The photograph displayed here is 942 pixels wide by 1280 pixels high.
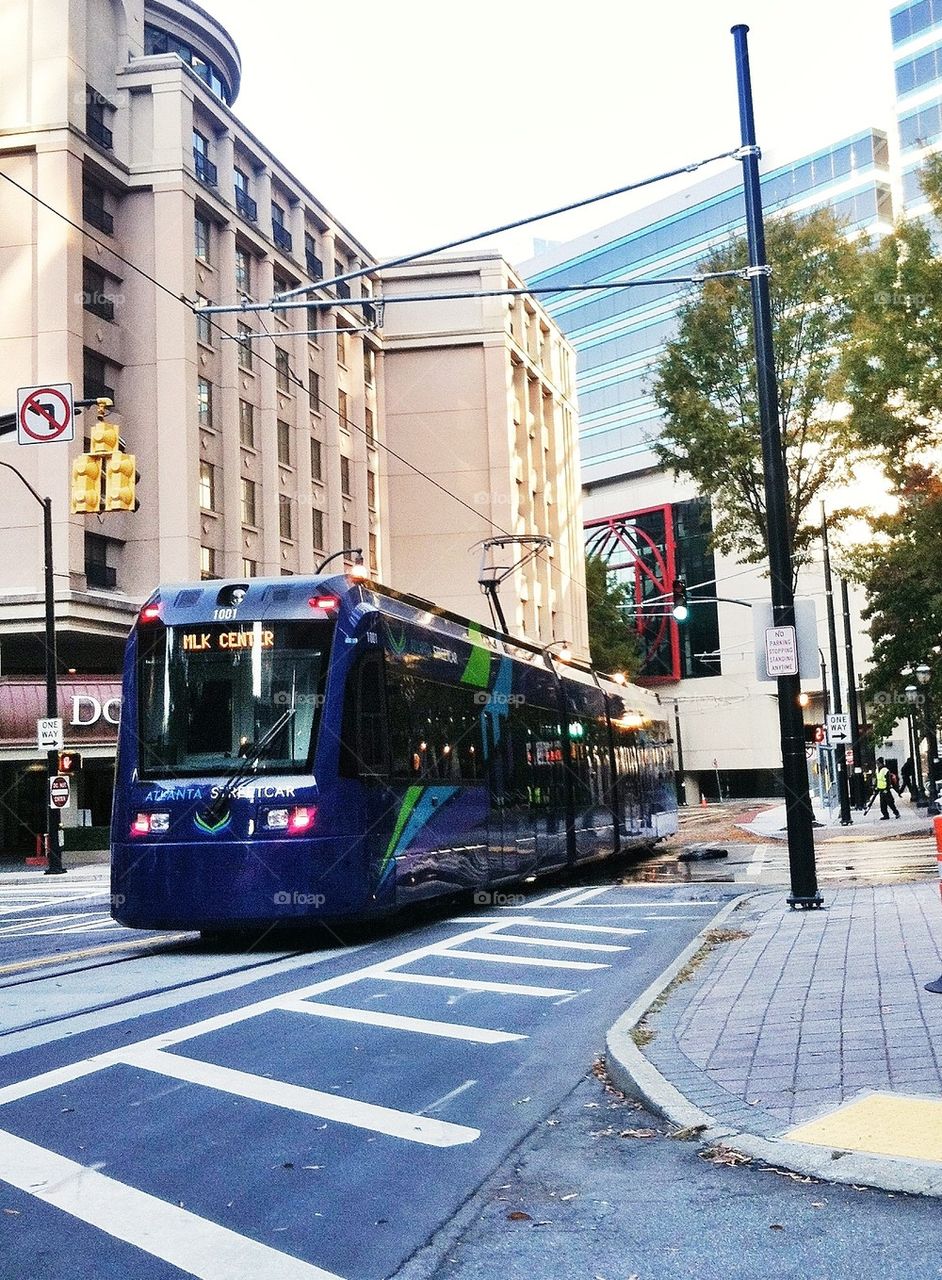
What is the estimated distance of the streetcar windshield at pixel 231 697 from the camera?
12.4 metres

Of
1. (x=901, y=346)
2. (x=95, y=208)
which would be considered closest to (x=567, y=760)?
(x=901, y=346)

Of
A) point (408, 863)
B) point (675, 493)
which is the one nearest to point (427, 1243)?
point (408, 863)

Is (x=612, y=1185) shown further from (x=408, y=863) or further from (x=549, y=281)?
(x=549, y=281)

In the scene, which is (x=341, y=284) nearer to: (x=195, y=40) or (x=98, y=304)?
(x=195, y=40)

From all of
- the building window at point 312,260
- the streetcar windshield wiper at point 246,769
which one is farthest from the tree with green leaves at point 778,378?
the building window at point 312,260

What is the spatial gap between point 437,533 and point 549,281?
46.3 m

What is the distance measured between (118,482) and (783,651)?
7.59 meters

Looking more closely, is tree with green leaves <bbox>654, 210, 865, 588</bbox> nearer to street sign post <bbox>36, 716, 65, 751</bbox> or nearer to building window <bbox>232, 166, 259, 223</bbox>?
street sign post <bbox>36, 716, 65, 751</bbox>

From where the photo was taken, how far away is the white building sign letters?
1443 centimetres

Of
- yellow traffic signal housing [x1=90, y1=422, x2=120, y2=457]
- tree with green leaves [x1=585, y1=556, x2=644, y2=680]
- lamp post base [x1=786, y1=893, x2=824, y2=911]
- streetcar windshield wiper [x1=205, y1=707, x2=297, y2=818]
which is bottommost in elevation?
lamp post base [x1=786, y1=893, x2=824, y2=911]

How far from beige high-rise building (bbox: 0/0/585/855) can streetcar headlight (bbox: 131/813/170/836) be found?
2157 cm

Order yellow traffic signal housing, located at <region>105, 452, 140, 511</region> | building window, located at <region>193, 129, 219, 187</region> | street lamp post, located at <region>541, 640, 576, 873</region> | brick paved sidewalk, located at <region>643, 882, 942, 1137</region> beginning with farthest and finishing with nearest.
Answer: building window, located at <region>193, 129, 219, 187</region> < street lamp post, located at <region>541, 640, 576, 873</region> < yellow traffic signal housing, located at <region>105, 452, 140, 511</region> < brick paved sidewalk, located at <region>643, 882, 942, 1137</region>

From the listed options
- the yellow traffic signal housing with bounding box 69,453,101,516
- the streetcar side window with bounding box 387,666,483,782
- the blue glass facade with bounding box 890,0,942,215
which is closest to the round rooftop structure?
the yellow traffic signal housing with bounding box 69,453,101,516

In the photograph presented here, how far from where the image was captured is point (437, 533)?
193 feet
